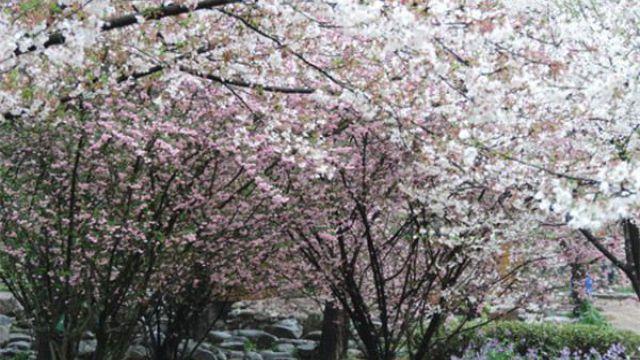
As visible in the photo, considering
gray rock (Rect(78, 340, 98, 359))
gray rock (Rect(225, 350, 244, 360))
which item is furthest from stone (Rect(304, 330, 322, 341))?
gray rock (Rect(78, 340, 98, 359))

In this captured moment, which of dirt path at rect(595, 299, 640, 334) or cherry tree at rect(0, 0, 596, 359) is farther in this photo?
dirt path at rect(595, 299, 640, 334)

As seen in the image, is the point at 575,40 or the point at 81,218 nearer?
the point at 575,40

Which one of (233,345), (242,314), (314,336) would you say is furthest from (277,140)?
(242,314)

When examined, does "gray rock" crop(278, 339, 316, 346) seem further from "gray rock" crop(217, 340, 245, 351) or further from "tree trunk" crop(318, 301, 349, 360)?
"tree trunk" crop(318, 301, 349, 360)

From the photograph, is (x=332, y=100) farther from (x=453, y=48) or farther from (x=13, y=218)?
(x=13, y=218)

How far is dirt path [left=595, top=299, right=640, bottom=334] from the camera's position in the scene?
64.1 feet

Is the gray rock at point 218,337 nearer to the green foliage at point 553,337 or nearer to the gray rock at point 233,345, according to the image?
the gray rock at point 233,345

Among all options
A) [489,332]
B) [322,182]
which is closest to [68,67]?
[322,182]

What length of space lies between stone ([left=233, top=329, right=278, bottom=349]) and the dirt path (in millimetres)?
8695

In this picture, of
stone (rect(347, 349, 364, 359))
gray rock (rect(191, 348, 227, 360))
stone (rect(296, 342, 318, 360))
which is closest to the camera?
gray rock (rect(191, 348, 227, 360))

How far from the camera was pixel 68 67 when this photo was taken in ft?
17.4

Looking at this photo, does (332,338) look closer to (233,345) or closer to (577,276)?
(233,345)

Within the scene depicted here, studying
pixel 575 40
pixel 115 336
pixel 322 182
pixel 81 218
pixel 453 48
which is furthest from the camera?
pixel 115 336

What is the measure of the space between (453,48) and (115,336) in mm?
6707
